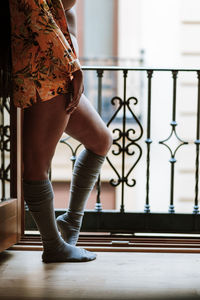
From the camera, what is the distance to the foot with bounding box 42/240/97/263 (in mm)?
1838

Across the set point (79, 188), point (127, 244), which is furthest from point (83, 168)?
point (127, 244)

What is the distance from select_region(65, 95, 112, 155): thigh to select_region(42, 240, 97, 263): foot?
41 centimetres

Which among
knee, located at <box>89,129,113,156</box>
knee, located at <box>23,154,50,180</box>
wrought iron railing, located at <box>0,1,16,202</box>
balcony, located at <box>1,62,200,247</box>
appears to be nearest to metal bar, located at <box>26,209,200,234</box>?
balcony, located at <box>1,62,200,247</box>

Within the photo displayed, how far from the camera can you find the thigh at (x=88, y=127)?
1.77 m

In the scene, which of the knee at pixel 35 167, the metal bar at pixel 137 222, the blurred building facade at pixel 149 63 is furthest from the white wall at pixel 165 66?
the knee at pixel 35 167

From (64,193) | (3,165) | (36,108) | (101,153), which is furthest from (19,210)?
(64,193)

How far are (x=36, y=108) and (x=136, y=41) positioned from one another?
4.40 meters

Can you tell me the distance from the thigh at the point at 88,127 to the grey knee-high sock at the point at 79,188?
0.19 ft

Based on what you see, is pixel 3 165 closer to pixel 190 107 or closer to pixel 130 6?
pixel 190 107

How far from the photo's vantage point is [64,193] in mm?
5918

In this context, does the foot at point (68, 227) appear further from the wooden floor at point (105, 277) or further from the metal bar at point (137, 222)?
the metal bar at point (137, 222)

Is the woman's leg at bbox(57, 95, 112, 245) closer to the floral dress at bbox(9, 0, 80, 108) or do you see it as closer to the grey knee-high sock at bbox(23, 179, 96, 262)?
the grey knee-high sock at bbox(23, 179, 96, 262)

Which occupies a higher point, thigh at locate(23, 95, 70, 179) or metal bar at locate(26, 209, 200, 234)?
thigh at locate(23, 95, 70, 179)

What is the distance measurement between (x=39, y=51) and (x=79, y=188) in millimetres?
603
